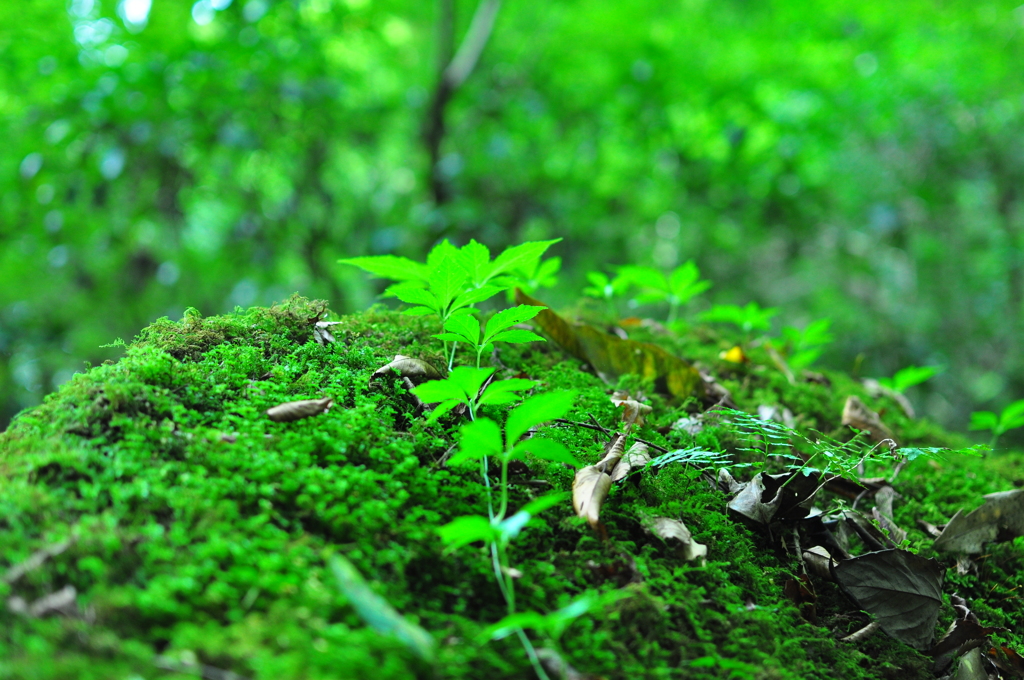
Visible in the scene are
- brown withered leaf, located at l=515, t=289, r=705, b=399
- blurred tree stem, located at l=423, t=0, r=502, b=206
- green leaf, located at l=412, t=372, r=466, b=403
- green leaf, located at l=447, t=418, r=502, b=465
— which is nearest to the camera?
green leaf, located at l=447, t=418, r=502, b=465

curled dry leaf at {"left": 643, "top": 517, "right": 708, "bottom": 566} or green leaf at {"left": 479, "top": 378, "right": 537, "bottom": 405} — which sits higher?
green leaf at {"left": 479, "top": 378, "right": 537, "bottom": 405}

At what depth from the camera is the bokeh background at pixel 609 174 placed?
605 centimetres

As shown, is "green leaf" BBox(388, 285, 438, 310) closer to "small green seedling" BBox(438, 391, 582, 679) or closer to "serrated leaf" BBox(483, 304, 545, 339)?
"serrated leaf" BBox(483, 304, 545, 339)

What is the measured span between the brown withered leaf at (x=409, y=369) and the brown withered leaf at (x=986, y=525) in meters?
1.53

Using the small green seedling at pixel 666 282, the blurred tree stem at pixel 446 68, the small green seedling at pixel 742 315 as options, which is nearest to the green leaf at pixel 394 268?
the small green seedling at pixel 666 282

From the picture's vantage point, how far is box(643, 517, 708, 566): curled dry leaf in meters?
1.25

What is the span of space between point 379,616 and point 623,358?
4.55ft

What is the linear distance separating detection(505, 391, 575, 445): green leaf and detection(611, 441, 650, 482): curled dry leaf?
1.35ft

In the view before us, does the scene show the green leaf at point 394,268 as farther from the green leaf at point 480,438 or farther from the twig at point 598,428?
the green leaf at point 480,438

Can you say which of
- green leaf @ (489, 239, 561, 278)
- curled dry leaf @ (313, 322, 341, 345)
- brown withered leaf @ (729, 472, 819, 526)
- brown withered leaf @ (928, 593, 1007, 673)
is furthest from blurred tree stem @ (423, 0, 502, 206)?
brown withered leaf @ (928, 593, 1007, 673)

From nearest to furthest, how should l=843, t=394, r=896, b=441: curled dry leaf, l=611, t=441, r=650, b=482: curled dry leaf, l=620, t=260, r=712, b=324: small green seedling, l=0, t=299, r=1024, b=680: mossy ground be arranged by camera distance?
l=0, t=299, r=1024, b=680: mossy ground < l=611, t=441, r=650, b=482: curled dry leaf < l=843, t=394, r=896, b=441: curled dry leaf < l=620, t=260, r=712, b=324: small green seedling

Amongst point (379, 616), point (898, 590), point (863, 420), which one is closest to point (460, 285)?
point (379, 616)

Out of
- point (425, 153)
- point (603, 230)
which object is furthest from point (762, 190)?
point (425, 153)

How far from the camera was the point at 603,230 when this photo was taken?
23.2 feet
